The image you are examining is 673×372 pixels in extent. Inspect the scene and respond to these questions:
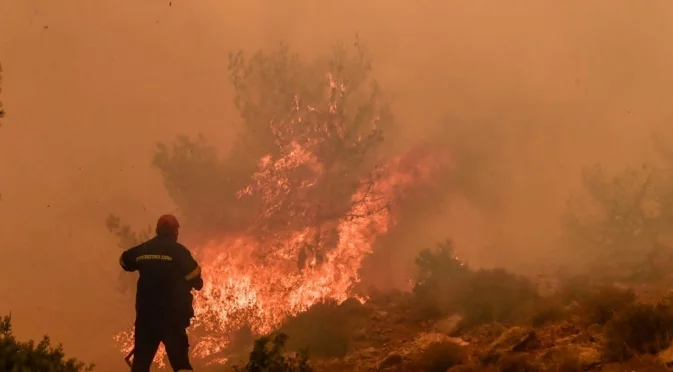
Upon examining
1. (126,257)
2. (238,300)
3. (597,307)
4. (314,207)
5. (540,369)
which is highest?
(314,207)

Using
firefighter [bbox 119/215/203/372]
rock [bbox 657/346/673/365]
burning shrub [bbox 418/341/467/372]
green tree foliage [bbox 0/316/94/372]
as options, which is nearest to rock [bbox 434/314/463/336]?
burning shrub [bbox 418/341/467/372]

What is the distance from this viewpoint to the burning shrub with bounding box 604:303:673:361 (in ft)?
19.2

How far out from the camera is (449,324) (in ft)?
38.0

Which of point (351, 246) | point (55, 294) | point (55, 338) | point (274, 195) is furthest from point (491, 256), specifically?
point (55, 294)

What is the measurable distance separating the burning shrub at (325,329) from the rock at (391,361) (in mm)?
2850

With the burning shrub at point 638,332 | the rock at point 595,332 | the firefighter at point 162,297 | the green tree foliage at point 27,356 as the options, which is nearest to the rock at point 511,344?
the rock at point 595,332

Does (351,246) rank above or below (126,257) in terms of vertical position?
above

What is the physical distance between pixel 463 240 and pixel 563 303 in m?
48.1

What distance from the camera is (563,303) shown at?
11383 mm

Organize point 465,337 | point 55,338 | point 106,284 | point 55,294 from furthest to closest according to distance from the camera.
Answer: point 55,294 → point 106,284 → point 55,338 → point 465,337

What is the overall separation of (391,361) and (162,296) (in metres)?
4.35

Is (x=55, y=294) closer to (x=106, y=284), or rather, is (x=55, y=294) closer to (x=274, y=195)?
(x=106, y=284)

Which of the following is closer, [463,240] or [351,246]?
[351,246]

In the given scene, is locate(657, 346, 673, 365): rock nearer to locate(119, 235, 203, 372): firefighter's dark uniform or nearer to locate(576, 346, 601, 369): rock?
locate(576, 346, 601, 369): rock
